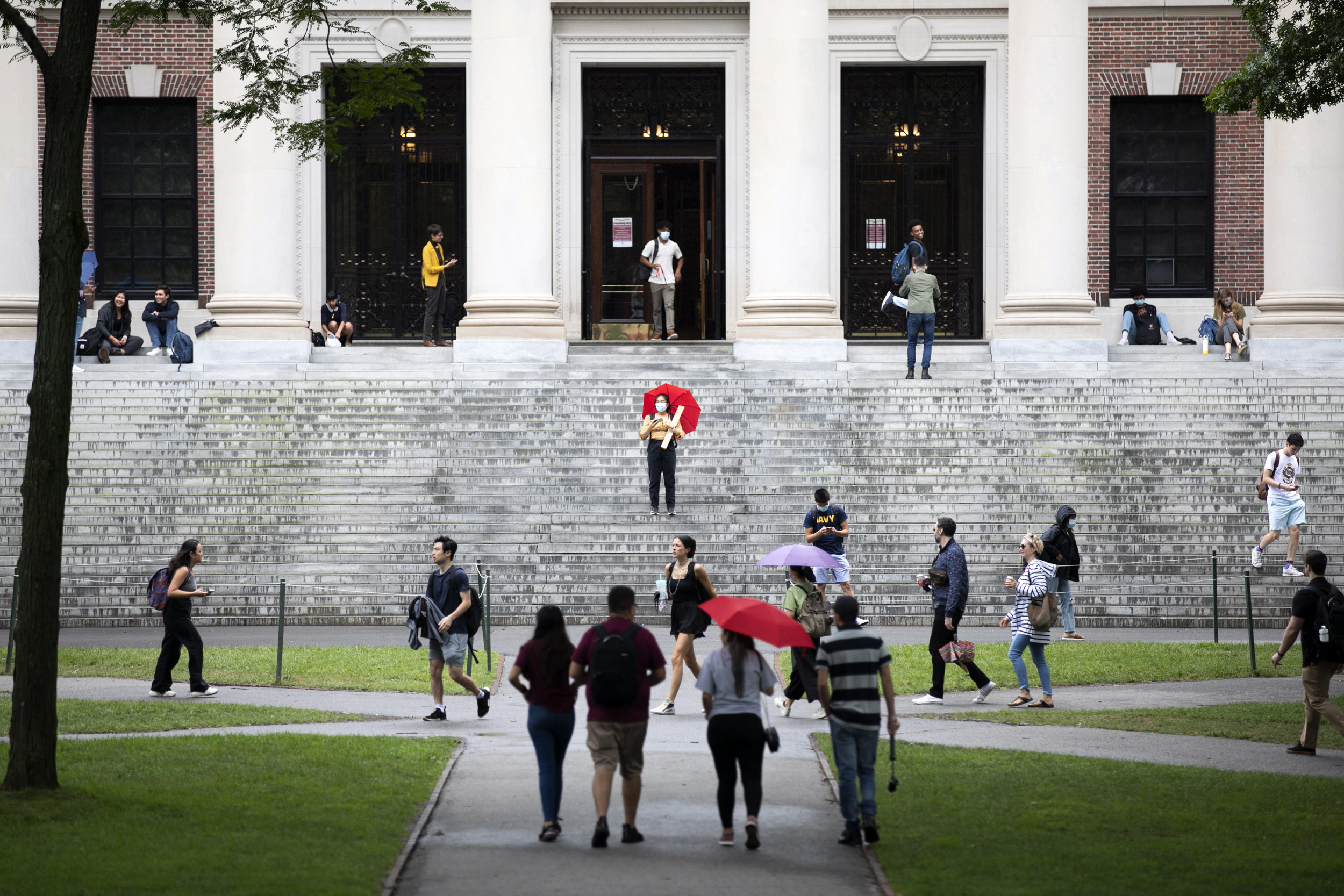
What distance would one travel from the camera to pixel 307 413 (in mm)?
23203

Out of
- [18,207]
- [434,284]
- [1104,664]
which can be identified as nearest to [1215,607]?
[1104,664]

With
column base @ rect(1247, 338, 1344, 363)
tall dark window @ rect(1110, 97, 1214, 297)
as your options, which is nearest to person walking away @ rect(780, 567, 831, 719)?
column base @ rect(1247, 338, 1344, 363)

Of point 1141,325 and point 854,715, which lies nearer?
point 854,715

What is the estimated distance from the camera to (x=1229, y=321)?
29.7 meters

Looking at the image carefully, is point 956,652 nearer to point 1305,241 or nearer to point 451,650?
point 451,650

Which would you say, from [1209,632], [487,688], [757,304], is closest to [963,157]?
[757,304]

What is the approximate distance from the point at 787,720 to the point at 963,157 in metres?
20.7

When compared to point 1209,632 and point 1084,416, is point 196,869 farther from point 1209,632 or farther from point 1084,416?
point 1084,416

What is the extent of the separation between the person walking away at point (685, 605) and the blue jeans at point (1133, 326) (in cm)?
1874

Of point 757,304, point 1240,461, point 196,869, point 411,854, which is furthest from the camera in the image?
point 757,304

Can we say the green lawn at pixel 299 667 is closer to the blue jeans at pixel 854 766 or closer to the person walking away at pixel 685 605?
the person walking away at pixel 685 605

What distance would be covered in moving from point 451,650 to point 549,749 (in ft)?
14.0

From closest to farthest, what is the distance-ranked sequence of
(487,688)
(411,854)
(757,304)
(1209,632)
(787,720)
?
(411,854)
(787,720)
(487,688)
(1209,632)
(757,304)

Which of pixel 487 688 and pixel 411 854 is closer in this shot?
pixel 411 854
